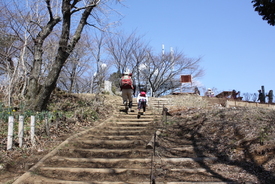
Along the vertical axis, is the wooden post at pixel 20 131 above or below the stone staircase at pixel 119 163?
above

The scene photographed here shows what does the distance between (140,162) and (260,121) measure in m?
3.48

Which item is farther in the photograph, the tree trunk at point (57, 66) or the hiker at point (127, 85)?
the hiker at point (127, 85)

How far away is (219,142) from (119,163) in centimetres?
260

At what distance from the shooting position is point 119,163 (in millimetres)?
6117

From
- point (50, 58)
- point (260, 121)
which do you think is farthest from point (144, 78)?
point (260, 121)

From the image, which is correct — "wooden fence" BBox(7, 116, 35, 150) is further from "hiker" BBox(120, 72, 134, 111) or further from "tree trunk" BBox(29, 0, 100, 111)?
"hiker" BBox(120, 72, 134, 111)

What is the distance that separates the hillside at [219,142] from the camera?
529 centimetres

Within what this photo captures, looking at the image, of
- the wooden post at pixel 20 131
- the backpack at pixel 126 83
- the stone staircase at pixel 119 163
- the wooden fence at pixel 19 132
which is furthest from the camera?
the backpack at pixel 126 83

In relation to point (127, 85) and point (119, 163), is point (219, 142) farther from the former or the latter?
point (127, 85)

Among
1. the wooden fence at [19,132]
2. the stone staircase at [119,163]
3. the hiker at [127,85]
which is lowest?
the stone staircase at [119,163]

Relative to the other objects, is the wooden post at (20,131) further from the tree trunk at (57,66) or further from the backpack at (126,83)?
the backpack at (126,83)

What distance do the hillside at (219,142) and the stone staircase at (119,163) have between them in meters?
0.24

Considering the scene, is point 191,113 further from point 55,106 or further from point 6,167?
point 6,167

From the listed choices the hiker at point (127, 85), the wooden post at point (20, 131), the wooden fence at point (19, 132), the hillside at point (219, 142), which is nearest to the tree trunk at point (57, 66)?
the hillside at point (219, 142)
